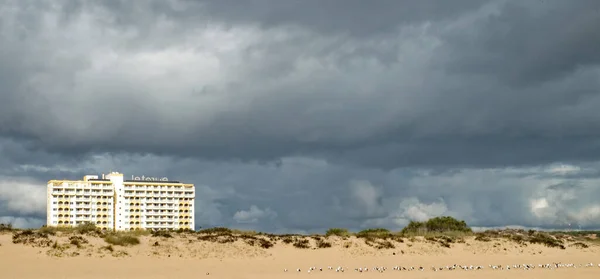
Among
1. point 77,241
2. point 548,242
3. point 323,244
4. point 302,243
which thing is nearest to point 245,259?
point 302,243

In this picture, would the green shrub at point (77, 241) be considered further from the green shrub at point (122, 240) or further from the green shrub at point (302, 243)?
the green shrub at point (302, 243)

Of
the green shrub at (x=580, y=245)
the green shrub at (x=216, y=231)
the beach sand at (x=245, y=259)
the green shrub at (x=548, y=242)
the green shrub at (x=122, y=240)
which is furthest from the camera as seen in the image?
the green shrub at (x=580, y=245)

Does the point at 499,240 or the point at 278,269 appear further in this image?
the point at 499,240

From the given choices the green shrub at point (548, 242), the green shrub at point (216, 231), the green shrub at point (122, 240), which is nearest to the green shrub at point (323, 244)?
the green shrub at point (216, 231)

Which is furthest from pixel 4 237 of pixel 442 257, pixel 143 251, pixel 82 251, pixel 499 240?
pixel 499 240

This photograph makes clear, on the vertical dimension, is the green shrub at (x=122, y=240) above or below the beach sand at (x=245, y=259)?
above

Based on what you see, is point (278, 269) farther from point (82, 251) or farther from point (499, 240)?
point (499, 240)

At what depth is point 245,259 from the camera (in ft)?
173

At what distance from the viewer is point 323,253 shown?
5716 cm

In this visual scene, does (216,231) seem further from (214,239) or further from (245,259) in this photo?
(245,259)

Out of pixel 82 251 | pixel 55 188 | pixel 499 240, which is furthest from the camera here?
pixel 55 188

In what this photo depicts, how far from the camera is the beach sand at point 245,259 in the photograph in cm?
4434

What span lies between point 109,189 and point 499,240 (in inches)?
5879

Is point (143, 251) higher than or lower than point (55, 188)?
lower
